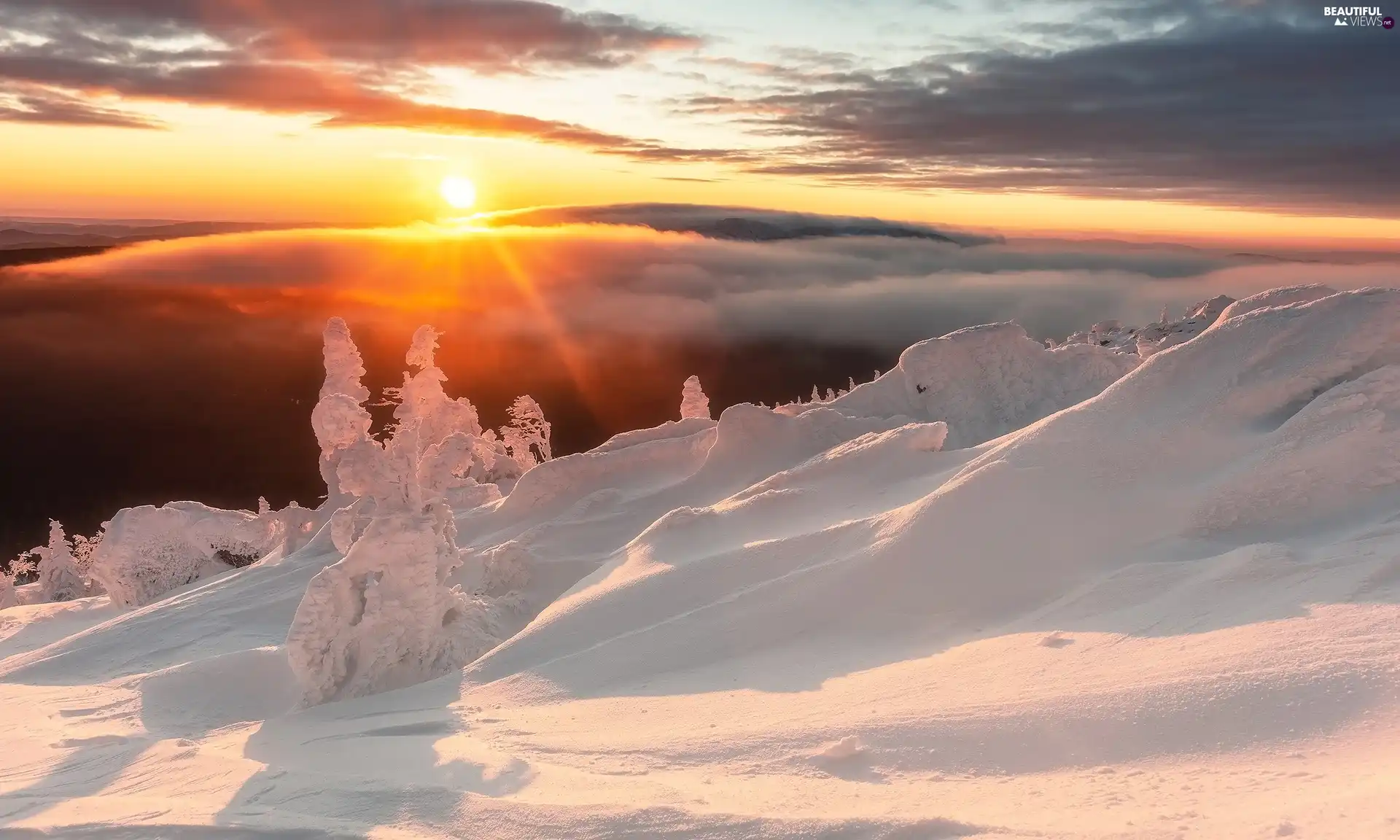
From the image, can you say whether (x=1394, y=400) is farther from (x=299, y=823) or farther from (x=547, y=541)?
(x=547, y=541)

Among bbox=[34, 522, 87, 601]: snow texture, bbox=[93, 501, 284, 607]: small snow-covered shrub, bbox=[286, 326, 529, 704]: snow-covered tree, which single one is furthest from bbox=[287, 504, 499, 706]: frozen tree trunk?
bbox=[34, 522, 87, 601]: snow texture

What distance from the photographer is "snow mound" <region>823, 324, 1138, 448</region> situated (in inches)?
1223

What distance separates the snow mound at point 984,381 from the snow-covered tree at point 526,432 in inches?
928

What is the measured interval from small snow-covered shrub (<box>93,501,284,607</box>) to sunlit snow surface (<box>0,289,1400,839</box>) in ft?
53.6

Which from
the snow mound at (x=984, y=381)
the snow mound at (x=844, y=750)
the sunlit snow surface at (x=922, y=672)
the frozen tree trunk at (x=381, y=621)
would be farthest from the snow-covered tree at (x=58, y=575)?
the snow mound at (x=844, y=750)

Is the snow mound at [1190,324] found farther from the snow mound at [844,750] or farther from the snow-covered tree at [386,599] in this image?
the snow mound at [844,750]

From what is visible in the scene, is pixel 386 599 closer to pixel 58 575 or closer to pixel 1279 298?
pixel 1279 298

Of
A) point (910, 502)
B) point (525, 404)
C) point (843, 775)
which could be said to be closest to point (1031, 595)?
point (910, 502)

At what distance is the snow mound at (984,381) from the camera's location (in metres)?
31.1

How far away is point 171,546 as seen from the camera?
4341 centimetres

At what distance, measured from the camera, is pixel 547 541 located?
89.2ft

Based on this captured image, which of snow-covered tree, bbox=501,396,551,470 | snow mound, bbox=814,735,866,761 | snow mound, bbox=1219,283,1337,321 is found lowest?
snow-covered tree, bbox=501,396,551,470

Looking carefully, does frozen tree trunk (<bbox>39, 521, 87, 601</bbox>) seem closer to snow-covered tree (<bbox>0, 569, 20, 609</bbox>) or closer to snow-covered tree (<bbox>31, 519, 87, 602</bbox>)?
snow-covered tree (<bbox>31, 519, 87, 602</bbox>)

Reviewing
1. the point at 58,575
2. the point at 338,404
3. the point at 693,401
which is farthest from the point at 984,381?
the point at 58,575
